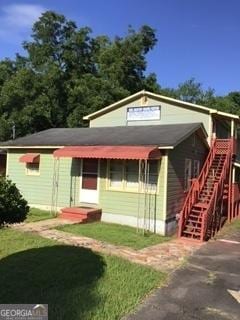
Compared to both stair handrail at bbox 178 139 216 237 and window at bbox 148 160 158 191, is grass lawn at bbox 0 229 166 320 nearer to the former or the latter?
stair handrail at bbox 178 139 216 237

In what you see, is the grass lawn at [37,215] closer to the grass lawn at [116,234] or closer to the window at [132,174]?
the grass lawn at [116,234]

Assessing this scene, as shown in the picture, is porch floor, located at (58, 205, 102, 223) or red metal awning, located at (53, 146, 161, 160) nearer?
red metal awning, located at (53, 146, 161, 160)

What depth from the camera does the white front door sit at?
631 inches

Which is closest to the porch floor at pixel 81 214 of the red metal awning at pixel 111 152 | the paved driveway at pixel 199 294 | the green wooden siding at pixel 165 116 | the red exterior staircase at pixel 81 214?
the red exterior staircase at pixel 81 214

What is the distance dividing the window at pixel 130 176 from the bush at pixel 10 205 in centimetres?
693

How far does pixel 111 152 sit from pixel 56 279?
738 cm

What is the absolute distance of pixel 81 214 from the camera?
1491 cm

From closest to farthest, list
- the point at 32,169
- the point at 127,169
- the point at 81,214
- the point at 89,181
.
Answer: the point at 81,214, the point at 127,169, the point at 89,181, the point at 32,169

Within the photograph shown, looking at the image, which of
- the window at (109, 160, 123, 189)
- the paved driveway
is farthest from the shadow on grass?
the window at (109, 160, 123, 189)

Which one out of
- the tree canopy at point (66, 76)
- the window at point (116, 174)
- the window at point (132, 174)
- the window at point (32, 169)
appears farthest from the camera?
A: the tree canopy at point (66, 76)

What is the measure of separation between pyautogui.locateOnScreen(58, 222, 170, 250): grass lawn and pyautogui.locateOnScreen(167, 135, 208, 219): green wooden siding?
152 centimetres

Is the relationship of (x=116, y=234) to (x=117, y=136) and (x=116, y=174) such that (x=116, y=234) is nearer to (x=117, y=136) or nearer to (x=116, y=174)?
(x=116, y=174)

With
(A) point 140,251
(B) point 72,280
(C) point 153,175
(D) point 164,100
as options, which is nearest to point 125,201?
(C) point 153,175

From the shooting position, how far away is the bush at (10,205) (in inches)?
300
